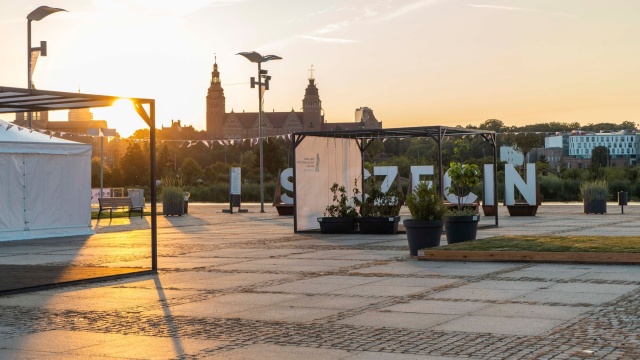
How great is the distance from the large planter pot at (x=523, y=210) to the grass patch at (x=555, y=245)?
1447 cm

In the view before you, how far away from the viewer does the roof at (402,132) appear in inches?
904

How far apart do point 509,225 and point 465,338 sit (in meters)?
18.6

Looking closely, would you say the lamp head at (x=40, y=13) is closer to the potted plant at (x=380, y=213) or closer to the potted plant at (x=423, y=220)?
the potted plant at (x=380, y=213)

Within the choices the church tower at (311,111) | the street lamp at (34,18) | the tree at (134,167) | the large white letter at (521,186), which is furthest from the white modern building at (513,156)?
the church tower at (311,111)

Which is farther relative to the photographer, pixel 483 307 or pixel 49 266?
pixel 49 266

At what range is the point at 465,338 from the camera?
8.41 metres

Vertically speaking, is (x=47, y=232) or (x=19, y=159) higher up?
(x=19, y=159)

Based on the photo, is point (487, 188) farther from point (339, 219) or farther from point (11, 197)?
point (11, 197)

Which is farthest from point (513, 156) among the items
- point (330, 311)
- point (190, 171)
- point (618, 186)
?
point (330, 311)

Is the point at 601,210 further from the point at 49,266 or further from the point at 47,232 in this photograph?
the point at 49,266

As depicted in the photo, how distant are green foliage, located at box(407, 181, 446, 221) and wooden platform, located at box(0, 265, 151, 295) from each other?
16.3 feet

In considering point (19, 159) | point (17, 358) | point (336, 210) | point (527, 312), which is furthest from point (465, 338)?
point (19, 159)

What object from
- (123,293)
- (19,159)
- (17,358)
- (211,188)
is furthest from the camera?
(211,188)

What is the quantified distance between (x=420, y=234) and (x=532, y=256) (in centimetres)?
239
